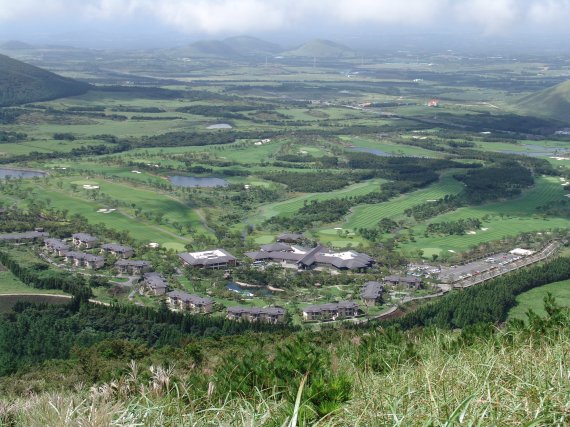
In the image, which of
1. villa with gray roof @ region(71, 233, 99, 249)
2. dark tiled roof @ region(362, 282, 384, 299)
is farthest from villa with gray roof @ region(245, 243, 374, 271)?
villa with gray roof @ region(71, 233, 99, 249)

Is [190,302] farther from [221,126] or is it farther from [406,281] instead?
[221,126]

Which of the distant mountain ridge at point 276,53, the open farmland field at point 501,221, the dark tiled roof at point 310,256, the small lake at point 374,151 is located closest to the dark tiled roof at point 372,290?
the dark tiled roof at point 310,256

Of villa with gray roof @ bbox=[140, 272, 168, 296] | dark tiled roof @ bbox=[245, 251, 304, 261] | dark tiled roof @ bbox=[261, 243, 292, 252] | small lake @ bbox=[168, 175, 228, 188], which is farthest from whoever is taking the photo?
small lake @ bbox=[168, 175, 228, 188]

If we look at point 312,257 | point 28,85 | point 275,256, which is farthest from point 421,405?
point 28,85

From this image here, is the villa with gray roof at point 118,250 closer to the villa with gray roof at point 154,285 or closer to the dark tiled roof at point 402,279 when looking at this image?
the villa with gray roof at point 154,285

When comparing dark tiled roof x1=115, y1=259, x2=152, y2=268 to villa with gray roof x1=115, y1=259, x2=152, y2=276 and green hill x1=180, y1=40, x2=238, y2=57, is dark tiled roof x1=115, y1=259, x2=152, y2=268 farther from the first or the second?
green hill x1=180, y1=40, x2=238, y2=57

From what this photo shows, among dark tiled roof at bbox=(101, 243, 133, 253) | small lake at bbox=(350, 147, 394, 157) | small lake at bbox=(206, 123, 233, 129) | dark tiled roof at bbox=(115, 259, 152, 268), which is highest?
dark tiled roof at bbox=(115, 259, 152, 268)
